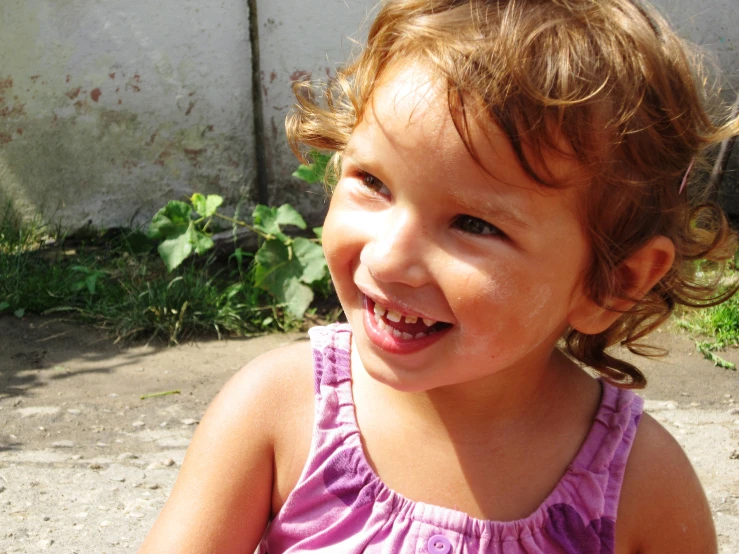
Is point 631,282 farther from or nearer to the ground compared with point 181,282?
farther from the ground

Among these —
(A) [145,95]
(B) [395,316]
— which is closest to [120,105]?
(A) [145,95]

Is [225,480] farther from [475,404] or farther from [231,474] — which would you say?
[475,404]

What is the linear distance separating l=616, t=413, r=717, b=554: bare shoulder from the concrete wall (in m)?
3.07

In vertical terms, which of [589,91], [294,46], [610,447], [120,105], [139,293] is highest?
[589,91]

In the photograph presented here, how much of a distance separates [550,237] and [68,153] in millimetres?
3475

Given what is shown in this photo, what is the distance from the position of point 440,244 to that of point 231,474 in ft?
1.83

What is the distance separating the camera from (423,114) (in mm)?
1371

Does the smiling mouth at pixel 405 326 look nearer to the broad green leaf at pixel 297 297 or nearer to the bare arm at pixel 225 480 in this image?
the bare arm at pixel 225 480

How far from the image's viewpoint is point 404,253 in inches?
53.6

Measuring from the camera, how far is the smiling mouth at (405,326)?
1437 millimetres

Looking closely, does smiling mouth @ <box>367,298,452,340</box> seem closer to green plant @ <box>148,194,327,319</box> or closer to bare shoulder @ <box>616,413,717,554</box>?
bare shoulder @ <box>616,413,717,554</box>

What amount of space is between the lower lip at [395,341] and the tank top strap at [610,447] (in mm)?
428

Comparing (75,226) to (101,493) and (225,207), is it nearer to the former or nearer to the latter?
(225,207)

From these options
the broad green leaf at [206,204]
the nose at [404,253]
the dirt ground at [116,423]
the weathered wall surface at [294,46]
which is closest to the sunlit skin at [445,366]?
the nose at [404,253]
